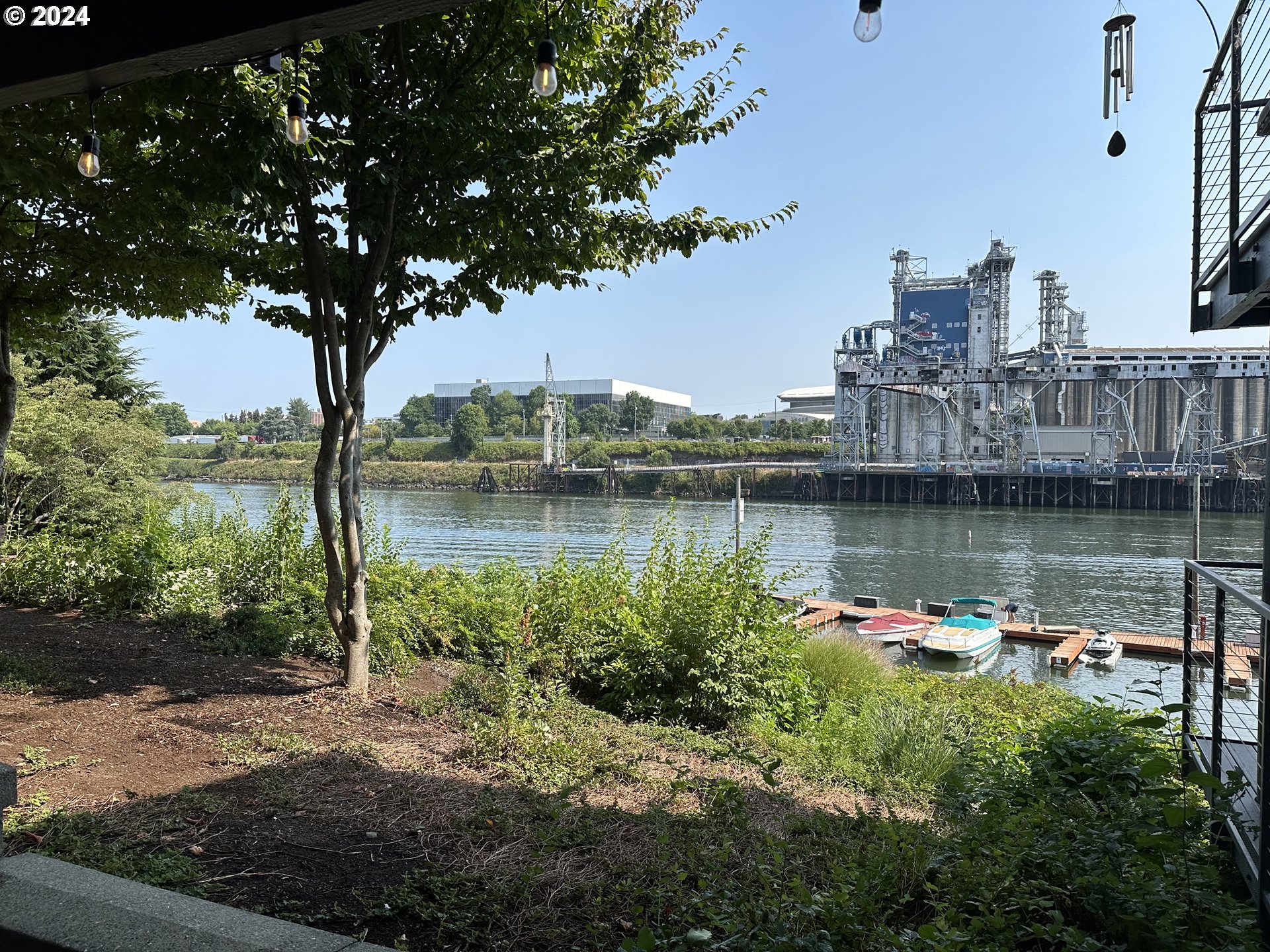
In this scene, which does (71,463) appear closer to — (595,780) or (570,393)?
(595,780)

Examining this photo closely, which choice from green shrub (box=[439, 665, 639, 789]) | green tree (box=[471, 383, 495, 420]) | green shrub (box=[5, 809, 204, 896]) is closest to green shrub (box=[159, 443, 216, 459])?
green tree (box=[471, 383, 495, 420])

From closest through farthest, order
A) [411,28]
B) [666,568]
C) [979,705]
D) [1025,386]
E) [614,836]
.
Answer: [614,836], [411,28], [666,568], [979,705], [1025,386]

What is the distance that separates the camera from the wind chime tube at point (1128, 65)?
161 inches

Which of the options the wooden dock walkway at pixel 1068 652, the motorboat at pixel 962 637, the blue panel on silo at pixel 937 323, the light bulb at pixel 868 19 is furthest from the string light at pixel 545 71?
the blue panel on silo at pixel 937 323

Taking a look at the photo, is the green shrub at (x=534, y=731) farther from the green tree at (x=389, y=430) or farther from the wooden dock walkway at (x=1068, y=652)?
the green tree at (x=389, y=430)

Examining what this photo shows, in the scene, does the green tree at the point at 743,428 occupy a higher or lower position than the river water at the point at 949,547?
higher

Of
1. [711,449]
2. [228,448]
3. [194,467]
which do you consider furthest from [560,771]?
[711,449]

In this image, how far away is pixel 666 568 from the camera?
26.2ft

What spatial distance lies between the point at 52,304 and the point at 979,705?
35.6ft

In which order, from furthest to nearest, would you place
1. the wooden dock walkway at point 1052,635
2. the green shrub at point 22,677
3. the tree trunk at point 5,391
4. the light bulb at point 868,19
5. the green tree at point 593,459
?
the green tree at point 593,459
the wooden dock walkway at point 1052,635
the tree trunk at point 5,391
the green shrub at point 22,677
the light bulb at point 868,19

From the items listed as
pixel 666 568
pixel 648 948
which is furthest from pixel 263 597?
pixel 648 948

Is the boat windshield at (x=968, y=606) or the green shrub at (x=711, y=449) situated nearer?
the boat windshield at (x=968, y=606)

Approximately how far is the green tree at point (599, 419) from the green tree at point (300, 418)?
38.6 metres

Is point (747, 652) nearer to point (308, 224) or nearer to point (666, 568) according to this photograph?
point (666, 568)
